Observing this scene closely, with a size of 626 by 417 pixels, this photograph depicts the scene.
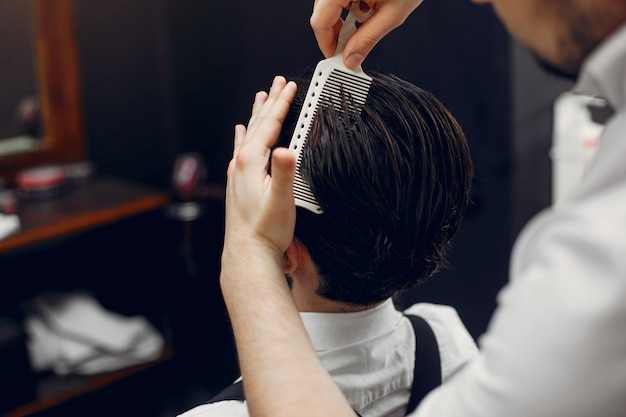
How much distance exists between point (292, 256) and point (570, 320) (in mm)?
695

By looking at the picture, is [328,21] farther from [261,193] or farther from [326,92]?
[261,193]

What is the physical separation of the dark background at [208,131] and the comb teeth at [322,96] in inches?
60.5

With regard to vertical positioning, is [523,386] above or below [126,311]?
above

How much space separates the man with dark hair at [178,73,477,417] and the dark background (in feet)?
4.90

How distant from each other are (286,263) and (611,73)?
0.71 meters

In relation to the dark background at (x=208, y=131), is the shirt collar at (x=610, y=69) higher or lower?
higher

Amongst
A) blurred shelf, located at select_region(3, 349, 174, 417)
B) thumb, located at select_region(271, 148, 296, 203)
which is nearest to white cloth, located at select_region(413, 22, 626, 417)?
thumb, located at select_region(271, 148, 296, 203)

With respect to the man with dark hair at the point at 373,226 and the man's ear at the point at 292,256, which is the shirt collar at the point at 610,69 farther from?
the man's ear at the point at 292,256

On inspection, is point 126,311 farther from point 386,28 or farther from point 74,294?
point 386,28

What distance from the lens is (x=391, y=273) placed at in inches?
53.4

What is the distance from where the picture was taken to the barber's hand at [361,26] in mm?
1238

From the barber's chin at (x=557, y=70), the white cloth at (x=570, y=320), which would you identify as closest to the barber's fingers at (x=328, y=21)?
the barber's chin at (x=557, y=70)

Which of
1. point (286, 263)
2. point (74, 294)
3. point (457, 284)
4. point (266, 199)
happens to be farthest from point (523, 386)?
point (74, 294)

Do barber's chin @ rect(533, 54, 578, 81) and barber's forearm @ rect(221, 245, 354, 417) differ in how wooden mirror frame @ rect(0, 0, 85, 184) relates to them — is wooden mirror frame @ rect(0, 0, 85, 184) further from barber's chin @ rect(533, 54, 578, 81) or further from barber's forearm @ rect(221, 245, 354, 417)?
barber's chin @ rect(533, 54, 578, 81)
